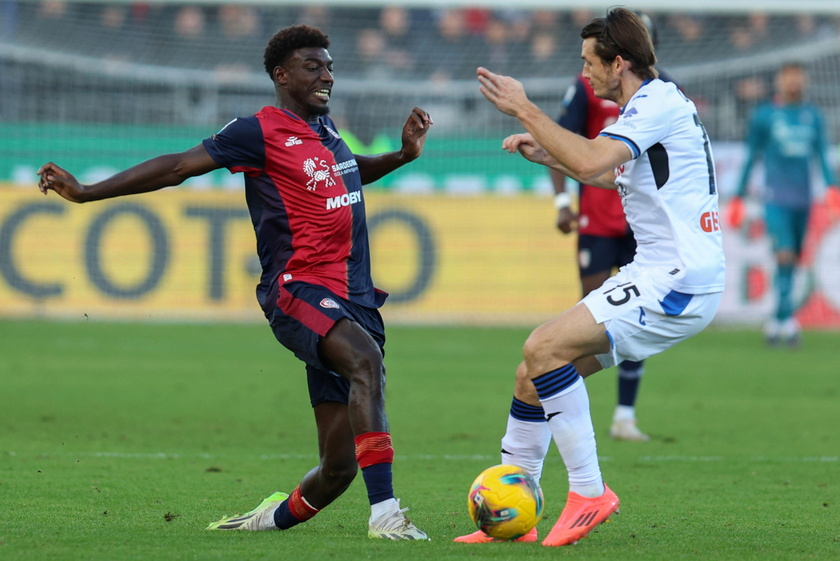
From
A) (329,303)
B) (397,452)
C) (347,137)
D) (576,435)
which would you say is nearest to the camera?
(576,435)

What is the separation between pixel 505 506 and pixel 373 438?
59 cm

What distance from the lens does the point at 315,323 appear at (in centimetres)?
521

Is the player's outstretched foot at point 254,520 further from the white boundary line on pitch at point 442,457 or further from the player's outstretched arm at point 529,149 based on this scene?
the white boundary line on pitch at point 442,457

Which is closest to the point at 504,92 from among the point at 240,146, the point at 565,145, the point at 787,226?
the point at 565,145

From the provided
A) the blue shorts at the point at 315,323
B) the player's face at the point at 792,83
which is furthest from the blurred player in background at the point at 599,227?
the player's face at the point at 792,83

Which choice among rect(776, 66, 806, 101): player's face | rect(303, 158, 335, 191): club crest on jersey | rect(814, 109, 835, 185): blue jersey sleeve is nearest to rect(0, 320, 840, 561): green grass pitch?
rect(303, 158, 335, 191): club crest on jersey

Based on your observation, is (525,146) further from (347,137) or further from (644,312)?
(347,137)

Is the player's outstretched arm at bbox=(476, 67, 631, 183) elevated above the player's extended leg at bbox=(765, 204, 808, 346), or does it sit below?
above

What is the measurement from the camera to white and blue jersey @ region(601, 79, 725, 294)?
5.19 metres

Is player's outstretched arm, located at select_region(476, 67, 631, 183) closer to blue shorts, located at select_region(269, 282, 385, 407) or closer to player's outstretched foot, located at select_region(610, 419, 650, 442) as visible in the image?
blue shorts, located at select_region(269, 282, 385, 407)

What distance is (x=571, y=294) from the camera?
18.0 m

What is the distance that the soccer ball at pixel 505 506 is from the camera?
505 cm

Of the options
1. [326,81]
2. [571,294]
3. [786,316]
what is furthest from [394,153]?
[571,294]

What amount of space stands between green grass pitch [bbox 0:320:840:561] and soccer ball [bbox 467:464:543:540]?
0.11 meters
